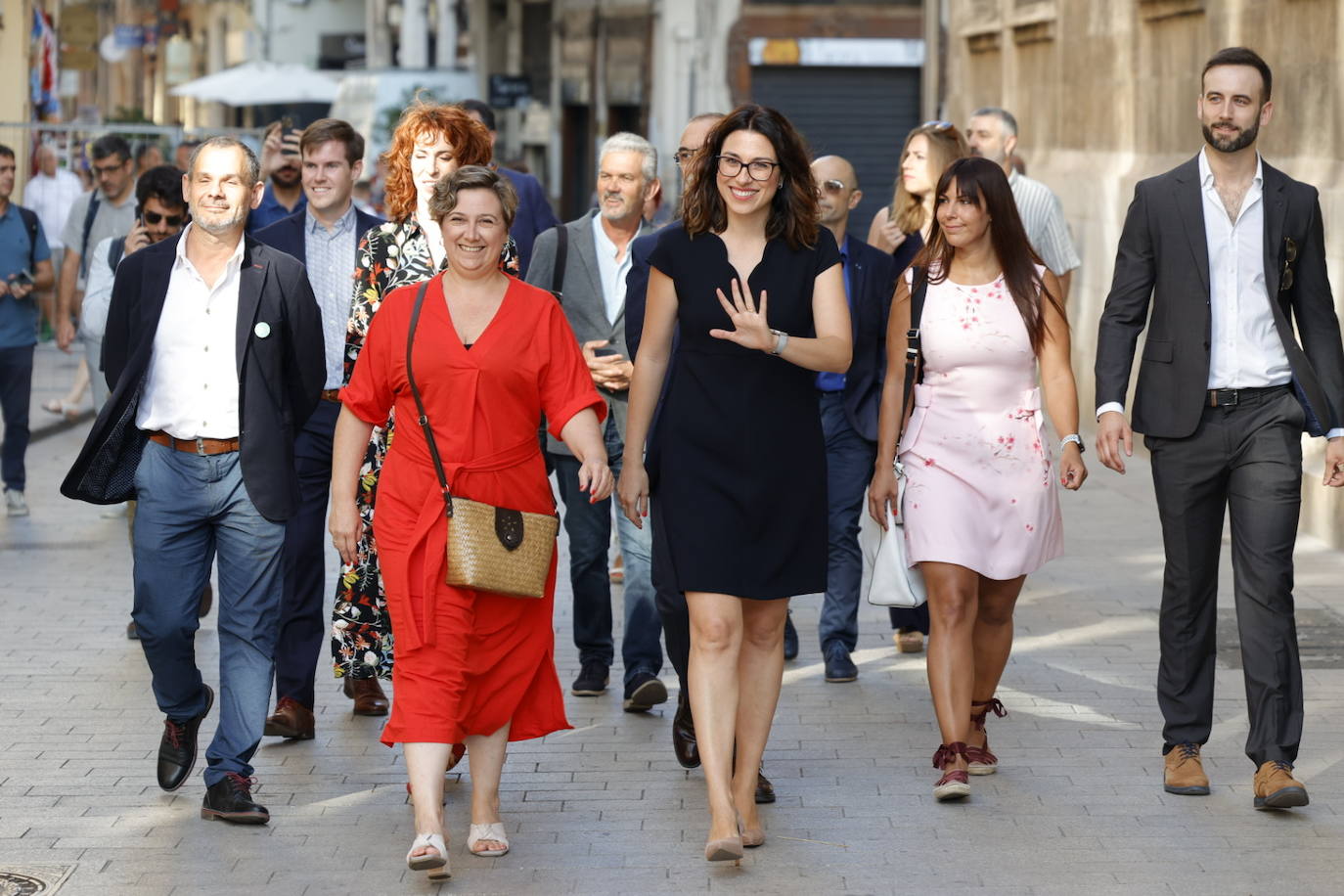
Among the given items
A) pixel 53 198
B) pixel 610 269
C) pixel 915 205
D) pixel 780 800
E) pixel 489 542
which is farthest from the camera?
pixel 53 198

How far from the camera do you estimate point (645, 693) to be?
25.7 feet

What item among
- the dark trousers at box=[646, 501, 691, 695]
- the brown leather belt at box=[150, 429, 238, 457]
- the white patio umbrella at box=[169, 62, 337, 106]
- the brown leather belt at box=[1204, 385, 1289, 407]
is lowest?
the dark trousers at box=[646, 501, 691, 695]

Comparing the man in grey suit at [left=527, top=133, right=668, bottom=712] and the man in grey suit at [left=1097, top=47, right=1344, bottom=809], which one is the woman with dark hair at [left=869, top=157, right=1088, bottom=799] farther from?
the man in grey suit at [left=527, top=133, right=668, bottom=712]

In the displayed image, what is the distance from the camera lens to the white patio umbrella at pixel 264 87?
124 ft

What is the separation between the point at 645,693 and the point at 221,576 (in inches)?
72.5

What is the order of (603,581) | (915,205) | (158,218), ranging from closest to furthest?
(603,581) < (158,218) < (915,205)

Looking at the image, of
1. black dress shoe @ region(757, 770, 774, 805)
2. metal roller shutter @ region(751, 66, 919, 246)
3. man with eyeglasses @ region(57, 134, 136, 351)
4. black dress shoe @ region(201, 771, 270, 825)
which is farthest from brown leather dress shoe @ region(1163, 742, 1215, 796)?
metal roller shutter @ region(751, 66, 919, 246)

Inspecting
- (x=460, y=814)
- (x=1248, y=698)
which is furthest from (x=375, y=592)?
(x=1248, y=698)

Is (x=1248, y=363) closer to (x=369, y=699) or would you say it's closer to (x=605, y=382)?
(x=605, y=382)

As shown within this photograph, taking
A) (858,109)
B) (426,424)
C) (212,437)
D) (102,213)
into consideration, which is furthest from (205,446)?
(858,109)

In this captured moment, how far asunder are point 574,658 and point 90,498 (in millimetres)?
2898

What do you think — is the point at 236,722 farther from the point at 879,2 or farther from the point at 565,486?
the point at 879,2

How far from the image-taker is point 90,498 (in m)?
6.38

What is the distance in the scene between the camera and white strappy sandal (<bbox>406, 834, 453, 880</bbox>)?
5664 mm
